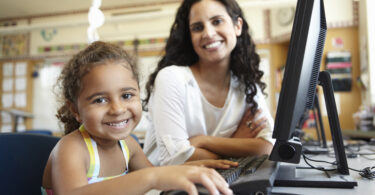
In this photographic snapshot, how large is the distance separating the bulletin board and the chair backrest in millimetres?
5806

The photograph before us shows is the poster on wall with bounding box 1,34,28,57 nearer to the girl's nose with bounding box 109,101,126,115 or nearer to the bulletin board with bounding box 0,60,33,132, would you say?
the bulletin board with bounding box 0,60,33,132

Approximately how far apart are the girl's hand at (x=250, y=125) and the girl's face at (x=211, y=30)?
0.28 m

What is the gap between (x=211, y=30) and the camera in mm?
Result: 1273

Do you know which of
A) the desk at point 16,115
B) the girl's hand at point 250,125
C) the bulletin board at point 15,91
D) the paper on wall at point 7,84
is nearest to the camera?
A: the girl's hand at point 250,125

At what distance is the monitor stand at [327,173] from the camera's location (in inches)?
24.4

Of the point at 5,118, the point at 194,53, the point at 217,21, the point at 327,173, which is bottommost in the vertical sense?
the point at 5,118

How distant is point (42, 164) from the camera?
2.94ft

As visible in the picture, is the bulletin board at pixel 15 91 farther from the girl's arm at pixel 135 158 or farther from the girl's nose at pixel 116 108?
the girl's nose at pixel 116 108

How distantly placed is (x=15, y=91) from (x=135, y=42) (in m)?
2.74

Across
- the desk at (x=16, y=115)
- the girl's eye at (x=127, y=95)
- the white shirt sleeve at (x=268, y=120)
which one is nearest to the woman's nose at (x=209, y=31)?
the white shirt sleeve at (x=268, y=120)

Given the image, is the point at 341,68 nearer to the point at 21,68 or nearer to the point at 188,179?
the point at 188,179

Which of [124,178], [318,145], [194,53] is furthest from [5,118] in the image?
[124,178]

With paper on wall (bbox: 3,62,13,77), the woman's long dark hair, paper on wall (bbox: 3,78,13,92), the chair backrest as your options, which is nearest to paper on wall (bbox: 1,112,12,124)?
paper on wall (bbox: 3,78,13,92)

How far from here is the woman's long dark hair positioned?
1.37m
